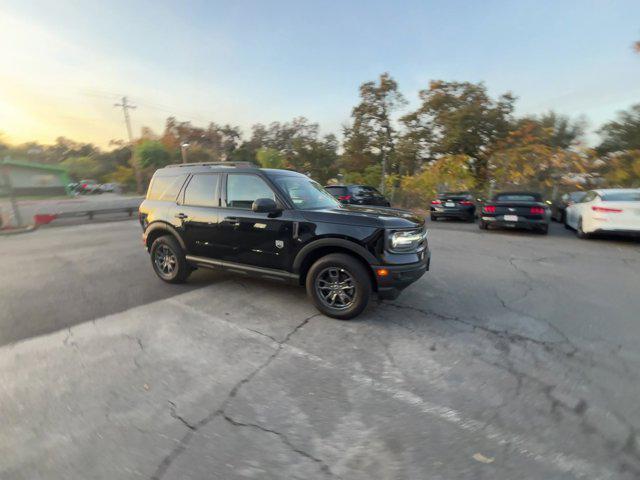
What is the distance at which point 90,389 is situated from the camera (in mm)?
2633

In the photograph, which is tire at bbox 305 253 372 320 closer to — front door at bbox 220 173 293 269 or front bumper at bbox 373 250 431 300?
front bumper at bbox 373 250 431 300

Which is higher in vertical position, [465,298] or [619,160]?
[619,160]

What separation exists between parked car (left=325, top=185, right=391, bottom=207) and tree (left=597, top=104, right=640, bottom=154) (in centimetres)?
1822

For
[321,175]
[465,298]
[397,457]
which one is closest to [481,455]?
[397,457]

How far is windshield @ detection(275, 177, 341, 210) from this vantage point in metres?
4.21

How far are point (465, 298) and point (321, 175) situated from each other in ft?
99.2

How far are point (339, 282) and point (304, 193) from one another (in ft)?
4.61

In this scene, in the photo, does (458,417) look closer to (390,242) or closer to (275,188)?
(390,242)

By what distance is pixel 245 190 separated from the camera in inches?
172

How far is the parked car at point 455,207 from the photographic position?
531 inches

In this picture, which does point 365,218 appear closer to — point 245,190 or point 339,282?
point 339,282

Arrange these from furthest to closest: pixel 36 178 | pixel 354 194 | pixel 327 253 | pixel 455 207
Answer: pixel 36 178
pixel 455 207
pixel 354 194
pixel 327 253

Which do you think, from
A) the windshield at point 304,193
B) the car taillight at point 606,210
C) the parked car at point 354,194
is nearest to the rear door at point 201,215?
the windshield at point 304,193

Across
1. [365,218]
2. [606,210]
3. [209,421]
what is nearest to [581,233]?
[606,210]
